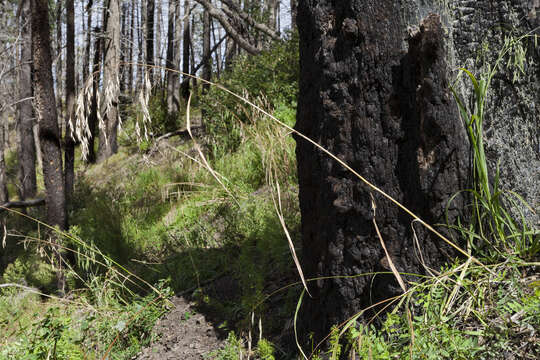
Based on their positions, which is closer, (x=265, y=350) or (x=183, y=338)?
(x=265, y=350)

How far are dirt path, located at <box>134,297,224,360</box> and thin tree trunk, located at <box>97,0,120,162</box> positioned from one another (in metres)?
1.24

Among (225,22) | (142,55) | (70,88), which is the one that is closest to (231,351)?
(142,55)

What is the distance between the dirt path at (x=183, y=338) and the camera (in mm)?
2348

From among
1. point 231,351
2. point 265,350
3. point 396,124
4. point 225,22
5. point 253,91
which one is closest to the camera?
Answer: point 396,124

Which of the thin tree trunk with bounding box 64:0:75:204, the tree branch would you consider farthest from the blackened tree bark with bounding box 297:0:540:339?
the tree branch

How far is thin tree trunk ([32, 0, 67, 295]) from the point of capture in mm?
4273

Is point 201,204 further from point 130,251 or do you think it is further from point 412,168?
point 412,168

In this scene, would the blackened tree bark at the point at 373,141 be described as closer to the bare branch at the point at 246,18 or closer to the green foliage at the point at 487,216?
the green foliage at the point at 487,216

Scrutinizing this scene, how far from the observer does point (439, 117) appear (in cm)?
151

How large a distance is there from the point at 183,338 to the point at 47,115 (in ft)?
10.2

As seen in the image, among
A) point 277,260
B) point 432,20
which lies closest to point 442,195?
point 432,20

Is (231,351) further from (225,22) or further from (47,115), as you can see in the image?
(225,22)

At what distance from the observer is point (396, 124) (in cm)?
161

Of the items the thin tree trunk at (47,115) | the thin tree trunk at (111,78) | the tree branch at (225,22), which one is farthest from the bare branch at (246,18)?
the thin tree trunk at (47,115)
